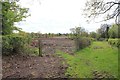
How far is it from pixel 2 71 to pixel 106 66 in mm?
6155

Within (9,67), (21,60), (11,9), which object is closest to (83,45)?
(11,9)

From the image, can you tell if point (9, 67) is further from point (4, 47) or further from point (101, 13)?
point (101, 13)

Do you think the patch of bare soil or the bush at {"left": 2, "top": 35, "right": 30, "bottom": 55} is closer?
the patch of bare soil

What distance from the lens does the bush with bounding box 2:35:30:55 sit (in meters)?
17.0

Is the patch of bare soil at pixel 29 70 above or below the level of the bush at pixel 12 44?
below

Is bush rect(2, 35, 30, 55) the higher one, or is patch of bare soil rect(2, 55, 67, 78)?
bush rect(2, 35, 30, 55)

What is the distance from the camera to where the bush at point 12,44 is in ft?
55.6

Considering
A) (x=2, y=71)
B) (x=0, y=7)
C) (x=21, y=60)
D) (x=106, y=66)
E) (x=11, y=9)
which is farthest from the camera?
(x=11, y=9)

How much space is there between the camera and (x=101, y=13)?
56.1ft

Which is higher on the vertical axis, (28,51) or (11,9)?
(11,9)

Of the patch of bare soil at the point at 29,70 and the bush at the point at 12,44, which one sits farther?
the bush at the point at 12,44

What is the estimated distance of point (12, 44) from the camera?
1791 centimetres

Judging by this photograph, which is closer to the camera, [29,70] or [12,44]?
[29,70]

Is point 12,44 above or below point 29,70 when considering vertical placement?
above
